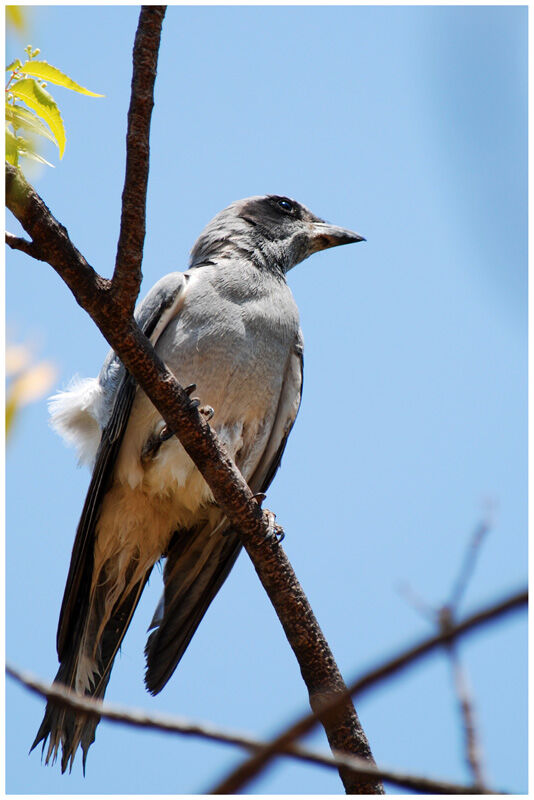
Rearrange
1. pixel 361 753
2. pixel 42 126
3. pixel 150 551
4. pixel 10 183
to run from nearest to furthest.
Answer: pixel 42 126
pixel 10 183
pixel 361 753
pixel 150 551

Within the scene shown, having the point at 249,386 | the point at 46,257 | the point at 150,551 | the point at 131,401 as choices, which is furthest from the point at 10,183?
A: the point at 150,551

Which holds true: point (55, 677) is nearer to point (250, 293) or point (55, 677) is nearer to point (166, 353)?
point (166, 353)

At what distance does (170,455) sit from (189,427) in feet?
3.96

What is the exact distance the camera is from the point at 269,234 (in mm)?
6980

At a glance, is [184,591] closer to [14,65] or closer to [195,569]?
[195,569]

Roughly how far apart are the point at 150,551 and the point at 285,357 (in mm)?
1699

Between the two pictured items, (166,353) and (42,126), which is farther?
(166,353)

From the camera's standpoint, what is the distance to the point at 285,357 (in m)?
6.32

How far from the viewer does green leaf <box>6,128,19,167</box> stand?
311 cm

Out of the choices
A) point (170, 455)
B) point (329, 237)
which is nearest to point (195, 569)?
point (170, 455)

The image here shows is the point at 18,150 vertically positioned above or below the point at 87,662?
above

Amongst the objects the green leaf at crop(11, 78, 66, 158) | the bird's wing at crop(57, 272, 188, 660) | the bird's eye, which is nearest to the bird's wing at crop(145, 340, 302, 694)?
the bird's wing at crop(57, 272, 188, 660)

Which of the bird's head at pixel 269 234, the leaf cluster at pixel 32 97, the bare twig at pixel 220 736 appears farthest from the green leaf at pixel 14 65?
the bird's head at pixel 269 234

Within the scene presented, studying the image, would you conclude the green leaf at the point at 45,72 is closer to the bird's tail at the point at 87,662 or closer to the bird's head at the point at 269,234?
the bird's head at the point at 269,234
